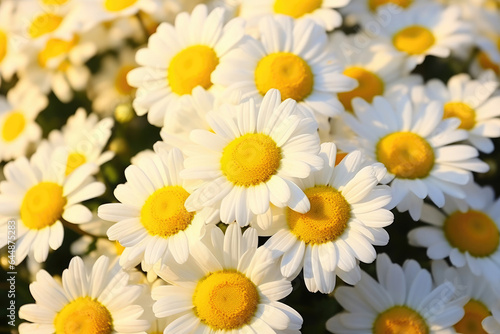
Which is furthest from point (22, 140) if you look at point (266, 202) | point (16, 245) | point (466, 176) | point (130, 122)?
point (466, 176)

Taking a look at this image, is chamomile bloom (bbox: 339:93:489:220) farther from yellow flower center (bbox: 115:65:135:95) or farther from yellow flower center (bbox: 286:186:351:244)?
yellow flower center (bbox: 115:65:135:95)

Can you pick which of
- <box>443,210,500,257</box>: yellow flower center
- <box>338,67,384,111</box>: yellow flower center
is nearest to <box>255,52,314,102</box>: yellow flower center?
<box>338,67,384,111</box>: yellow flower center

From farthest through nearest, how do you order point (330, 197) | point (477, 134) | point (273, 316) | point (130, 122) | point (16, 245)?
1. point (130, 122)
2. point (477, 134)
3. point (16, 245)
4. point (330, 197)
5. point (273, 316)

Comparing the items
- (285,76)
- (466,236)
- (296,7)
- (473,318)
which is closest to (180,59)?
(285,76)

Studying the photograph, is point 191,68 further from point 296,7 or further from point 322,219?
point 322,219

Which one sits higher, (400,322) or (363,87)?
(363,87)

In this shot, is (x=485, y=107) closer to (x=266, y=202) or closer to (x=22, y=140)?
(x=266, y=202)
